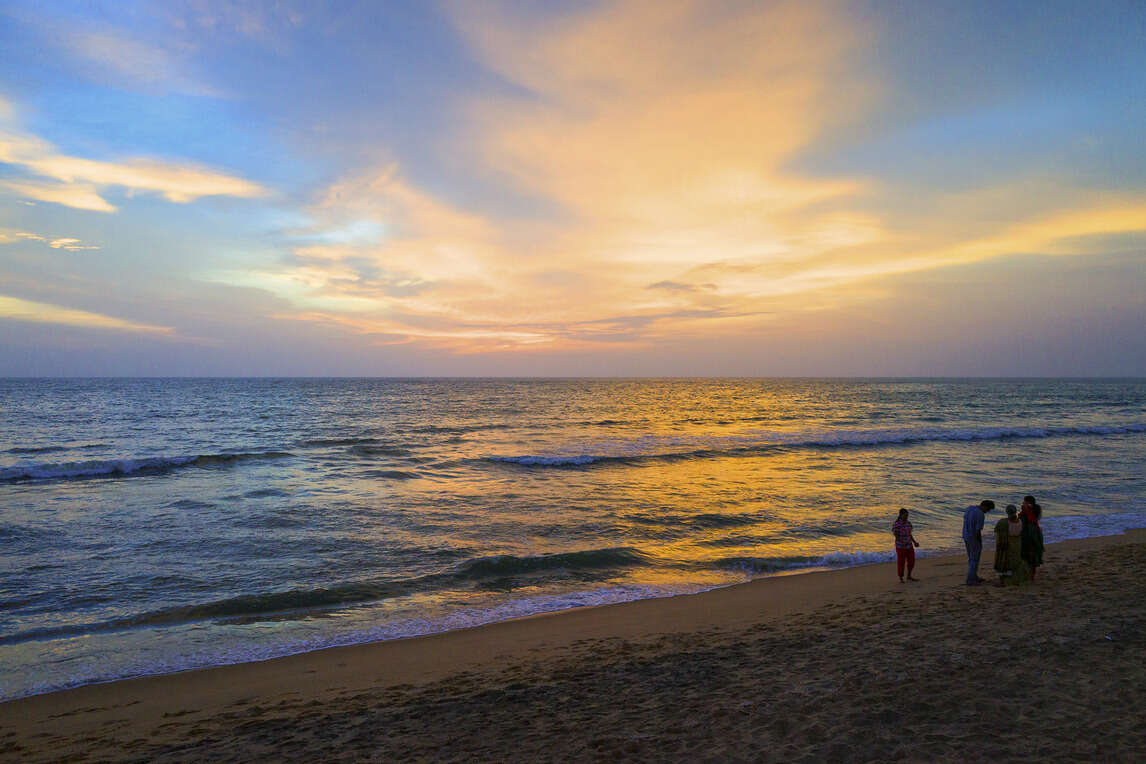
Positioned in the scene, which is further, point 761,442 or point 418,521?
point 761,442

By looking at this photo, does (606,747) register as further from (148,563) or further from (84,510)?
(84,510)

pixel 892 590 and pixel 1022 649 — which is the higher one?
pixel 1022 649

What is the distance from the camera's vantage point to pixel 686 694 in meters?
6.80

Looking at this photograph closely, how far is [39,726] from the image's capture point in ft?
22.6

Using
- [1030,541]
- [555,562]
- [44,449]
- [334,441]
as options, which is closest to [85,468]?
[44,449]

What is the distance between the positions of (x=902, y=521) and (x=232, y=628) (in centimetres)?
1296

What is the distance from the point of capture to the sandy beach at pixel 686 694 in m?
5.52

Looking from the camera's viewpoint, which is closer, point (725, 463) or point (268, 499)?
point (268, 499)

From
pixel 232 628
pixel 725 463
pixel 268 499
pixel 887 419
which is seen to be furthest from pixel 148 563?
pixel 887 419

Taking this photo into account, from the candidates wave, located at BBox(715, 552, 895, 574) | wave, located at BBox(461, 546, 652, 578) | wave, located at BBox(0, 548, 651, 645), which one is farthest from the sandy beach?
wave, located at BBox(715, 552, 895, 574)

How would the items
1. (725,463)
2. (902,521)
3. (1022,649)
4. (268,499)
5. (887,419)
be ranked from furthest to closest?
(887,419), (725,463), (268,499), (902,521), (1022,649)

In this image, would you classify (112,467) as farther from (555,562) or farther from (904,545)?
(904,545)

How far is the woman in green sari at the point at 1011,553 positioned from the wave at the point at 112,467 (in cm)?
3004

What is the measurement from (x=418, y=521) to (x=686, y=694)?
1263cm
